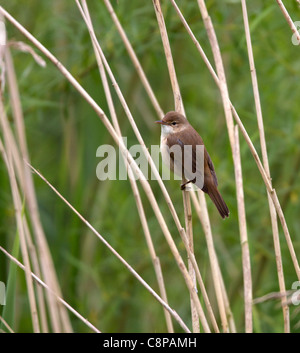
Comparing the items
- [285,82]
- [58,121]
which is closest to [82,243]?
[58,121]

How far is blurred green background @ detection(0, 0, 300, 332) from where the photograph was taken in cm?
367

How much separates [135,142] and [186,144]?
2.93ft

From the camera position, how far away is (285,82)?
12.7ft

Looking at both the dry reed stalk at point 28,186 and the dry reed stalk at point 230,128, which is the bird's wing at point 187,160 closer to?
the dry reed stalk at point 230,128

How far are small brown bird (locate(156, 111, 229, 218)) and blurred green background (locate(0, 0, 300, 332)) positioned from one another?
0.31 meters

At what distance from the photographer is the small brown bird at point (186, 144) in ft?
9.95

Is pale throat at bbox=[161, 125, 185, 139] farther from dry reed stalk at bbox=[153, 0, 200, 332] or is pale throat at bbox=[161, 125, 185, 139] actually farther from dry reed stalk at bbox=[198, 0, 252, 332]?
dry reed stalk at bbox=[198, 0, 252, 332]

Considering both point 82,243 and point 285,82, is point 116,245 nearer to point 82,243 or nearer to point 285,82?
point 82,243

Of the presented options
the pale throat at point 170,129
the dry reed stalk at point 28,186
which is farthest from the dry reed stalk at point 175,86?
the dry reed stalk at point 28,186

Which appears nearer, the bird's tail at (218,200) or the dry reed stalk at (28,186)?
the dry reed stalk at (28,186)

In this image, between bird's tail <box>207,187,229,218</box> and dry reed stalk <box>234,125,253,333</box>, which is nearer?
dry reed stalk <box>234,125,253,333</box>

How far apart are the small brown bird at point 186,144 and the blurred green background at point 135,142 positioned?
1.00 ft

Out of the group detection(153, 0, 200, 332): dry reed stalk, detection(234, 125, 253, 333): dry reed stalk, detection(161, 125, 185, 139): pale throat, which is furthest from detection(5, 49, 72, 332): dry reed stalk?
detection(161, 125, 185, 139): pale throat
